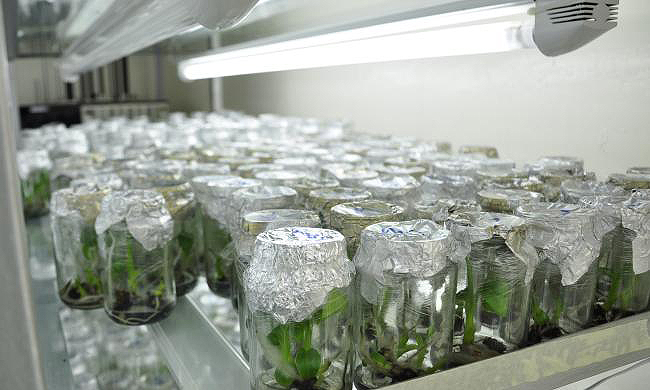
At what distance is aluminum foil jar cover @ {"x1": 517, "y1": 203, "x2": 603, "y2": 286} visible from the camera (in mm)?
795

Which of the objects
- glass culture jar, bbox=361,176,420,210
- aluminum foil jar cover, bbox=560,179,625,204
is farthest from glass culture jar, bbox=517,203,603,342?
→ glass culture jar, bbox=361,176,420,210

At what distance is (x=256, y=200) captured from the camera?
95 cm

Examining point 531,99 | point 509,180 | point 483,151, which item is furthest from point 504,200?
point 531,99

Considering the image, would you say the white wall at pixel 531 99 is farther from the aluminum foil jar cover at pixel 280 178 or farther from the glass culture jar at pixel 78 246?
the glass culture jar at pixel 78 246

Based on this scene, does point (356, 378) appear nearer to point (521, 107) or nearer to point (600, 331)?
point (600, 331)

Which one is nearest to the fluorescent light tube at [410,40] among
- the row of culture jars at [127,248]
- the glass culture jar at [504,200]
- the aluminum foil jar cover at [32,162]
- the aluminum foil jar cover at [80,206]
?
the glass culture jar at [504,200]

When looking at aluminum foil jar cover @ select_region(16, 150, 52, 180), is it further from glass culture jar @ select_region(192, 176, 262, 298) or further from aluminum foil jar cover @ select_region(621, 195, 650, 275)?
aluminum foil jar cover @ select_region(621, 195, 650, 275)

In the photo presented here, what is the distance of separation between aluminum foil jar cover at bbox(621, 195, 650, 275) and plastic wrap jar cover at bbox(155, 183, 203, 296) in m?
0.83

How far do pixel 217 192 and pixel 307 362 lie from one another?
1.58 feet

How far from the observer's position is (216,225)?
108cm

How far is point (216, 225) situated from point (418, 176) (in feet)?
1.67

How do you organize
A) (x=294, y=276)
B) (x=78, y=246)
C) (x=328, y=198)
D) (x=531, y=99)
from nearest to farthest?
(x=294, y=276)
(x=328, y=198)
(x=78, y=246)
(x=531, y=99)

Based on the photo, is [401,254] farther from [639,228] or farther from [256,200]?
[639,228]

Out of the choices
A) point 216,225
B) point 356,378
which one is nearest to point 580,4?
point 356,378
